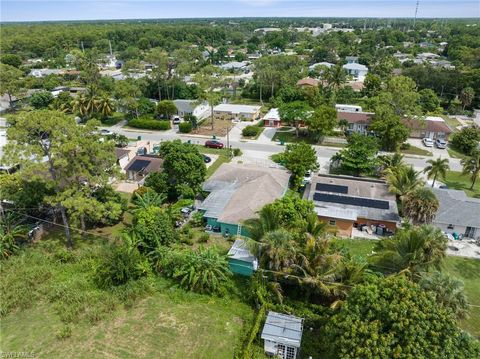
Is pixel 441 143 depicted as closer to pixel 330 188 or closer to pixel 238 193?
pixel 330 188

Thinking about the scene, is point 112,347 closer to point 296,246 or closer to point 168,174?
point 296,246

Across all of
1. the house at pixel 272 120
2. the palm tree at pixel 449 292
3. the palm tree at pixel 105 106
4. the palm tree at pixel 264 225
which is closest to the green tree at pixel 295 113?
the house at pixel 272 120

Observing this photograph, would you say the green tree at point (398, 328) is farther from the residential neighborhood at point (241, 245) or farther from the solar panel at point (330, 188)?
the solar panel at point (330, 188)

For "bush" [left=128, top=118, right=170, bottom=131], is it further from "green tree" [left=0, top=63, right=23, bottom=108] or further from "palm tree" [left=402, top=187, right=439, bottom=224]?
"palm tree" [left=402, top=187, right=439, bottom=224]

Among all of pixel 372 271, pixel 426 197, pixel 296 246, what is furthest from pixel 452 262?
pixel 296 246

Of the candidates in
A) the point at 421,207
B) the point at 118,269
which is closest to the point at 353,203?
the point at 421,207

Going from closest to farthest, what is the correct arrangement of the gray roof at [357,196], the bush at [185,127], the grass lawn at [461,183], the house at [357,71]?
the gray roof at [357,196] → the grass lawn at [461,183] → the bush at [185,127] → the house at [357,71]
